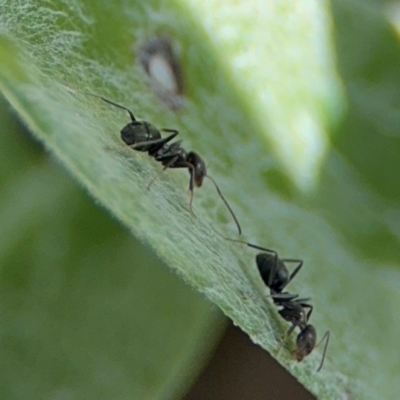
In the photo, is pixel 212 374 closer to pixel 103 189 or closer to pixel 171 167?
pixel 171 167

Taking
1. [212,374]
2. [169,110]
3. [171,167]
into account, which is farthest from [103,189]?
[212,374]

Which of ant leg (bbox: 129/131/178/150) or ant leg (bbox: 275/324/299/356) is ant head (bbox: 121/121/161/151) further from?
ant leg (bbox: 275/324/299/356)

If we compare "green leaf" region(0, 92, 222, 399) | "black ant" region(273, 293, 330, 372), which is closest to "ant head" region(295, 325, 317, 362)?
"black ant" region(273, 293, 330, 372)

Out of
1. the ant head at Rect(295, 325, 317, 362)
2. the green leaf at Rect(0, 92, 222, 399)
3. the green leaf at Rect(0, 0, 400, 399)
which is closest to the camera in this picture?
the green leaf at Rect(0, 0, 400, 399)

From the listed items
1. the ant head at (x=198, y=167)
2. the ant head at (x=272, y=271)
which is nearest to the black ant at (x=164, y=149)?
the ant head at (x=198, y=167)

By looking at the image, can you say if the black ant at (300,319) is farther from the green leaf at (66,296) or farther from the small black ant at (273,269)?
the green leaf at (66,296)

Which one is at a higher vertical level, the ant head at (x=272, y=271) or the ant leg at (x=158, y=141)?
the ant leg at (x=158, y=141)
